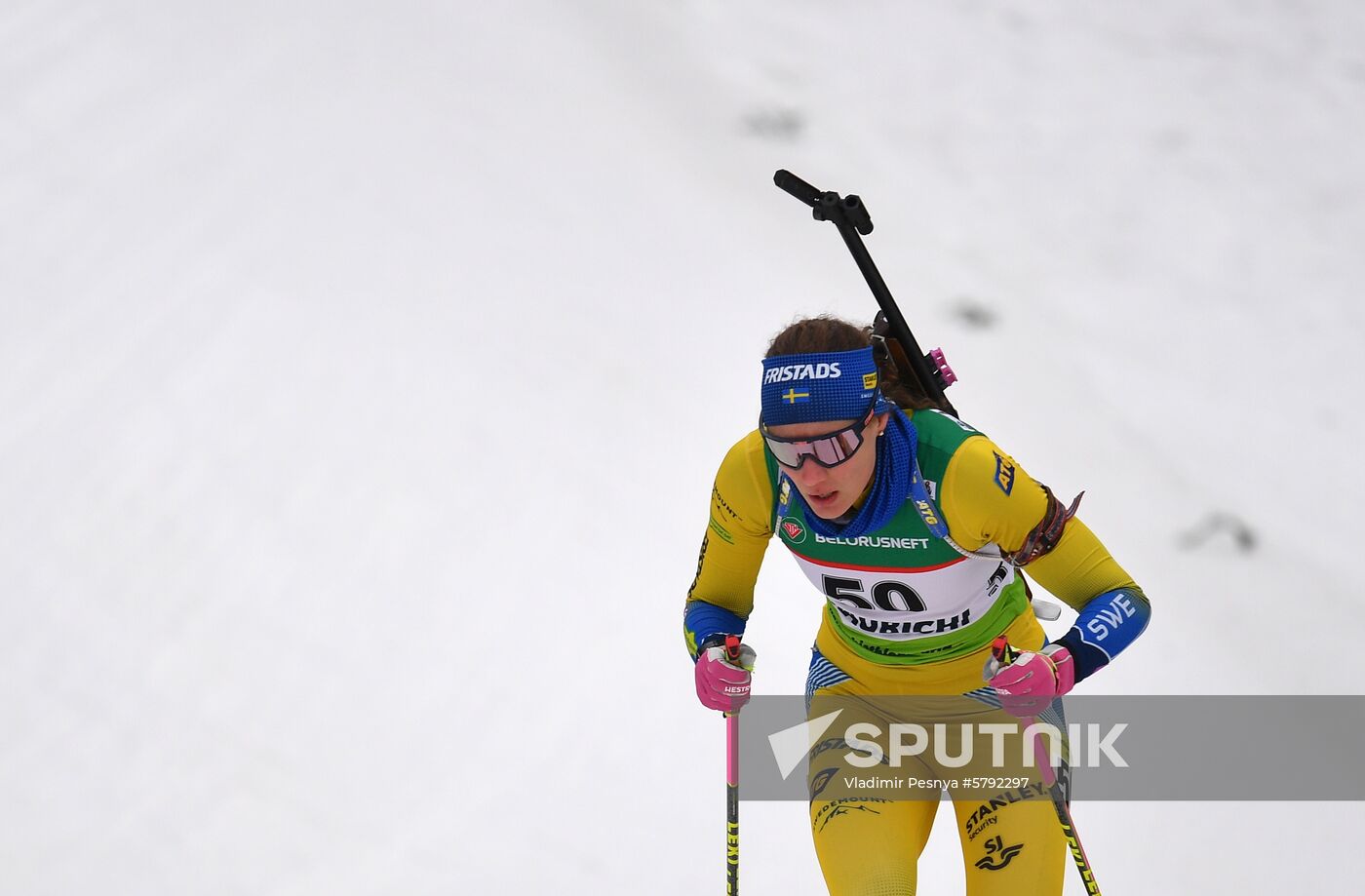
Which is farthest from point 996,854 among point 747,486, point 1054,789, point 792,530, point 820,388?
point 820,388

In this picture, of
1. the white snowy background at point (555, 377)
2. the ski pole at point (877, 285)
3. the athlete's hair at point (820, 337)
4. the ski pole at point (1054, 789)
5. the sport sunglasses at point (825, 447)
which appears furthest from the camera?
the white snowy background at point (555, 377)

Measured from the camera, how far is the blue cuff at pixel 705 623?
2631 millimetres

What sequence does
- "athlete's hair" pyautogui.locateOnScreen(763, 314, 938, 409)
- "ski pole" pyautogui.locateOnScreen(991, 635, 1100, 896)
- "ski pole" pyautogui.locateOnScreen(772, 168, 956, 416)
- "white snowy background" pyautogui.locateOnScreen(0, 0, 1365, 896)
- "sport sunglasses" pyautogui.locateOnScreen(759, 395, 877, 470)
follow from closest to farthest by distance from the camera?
"sport sunglasses" pyautogui.locateOnScreen(759, 395, 877, 470) → "athlete's hair" pyautogui.locateOnScreen(763, 314, 938, 409) → "ski pole" pyautogui.locateOnScreen(991, 635, 1100, 896) → "ski pole" pyautogui.locateOnScreen(772, 168, 956, 416) → "white snowy background" pyautogui.locateOnScreen(0, 0, 1365, 896)

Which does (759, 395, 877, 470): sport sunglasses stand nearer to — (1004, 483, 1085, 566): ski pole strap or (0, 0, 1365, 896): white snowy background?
(1004, 483, 1085, 566): ski pole strap

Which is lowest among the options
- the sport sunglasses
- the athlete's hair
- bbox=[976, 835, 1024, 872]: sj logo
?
bbox=[976, 835, 1024, 872]: sj logo

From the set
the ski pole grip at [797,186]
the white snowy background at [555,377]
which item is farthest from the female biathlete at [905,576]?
the white snowy background at [555,377]

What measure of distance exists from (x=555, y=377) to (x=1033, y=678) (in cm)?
299

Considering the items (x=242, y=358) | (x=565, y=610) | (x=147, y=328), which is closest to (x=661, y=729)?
(x=565, y=610)

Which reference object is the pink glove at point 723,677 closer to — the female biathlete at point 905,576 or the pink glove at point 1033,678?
the female biathlete at point 905,576

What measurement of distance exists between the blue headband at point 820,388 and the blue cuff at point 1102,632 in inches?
20.3

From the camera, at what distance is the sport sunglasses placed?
2.22 metres

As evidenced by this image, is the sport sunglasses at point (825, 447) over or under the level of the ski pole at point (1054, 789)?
over

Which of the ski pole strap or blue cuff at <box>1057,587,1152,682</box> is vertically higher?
the ski pole strap

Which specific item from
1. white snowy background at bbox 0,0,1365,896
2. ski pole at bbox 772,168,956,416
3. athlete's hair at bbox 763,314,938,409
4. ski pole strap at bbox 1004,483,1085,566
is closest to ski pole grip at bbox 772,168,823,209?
ski pole at bbox 772,168,956,416
